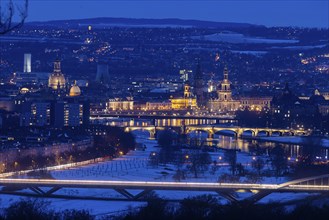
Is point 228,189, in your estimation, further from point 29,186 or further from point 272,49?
point 272,49

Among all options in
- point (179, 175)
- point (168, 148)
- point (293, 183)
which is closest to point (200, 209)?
point (293, 183)

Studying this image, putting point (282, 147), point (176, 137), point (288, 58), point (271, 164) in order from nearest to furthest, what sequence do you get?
point (271, 164) < point (282, 147) < point (176, 137) < point (288, 58)

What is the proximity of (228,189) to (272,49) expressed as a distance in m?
64.0

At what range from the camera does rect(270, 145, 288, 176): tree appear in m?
30.8

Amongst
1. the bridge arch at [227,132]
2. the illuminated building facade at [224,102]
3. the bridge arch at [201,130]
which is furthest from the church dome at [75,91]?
the bridge arch at [227,132]

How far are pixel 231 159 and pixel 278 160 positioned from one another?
33.9 inches

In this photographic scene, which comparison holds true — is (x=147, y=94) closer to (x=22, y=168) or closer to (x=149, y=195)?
(x=22, y=168)

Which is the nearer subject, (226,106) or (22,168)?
(22,168)

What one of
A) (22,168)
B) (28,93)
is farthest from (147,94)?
(22,168)

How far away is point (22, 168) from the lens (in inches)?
1165

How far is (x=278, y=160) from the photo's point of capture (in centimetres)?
3253

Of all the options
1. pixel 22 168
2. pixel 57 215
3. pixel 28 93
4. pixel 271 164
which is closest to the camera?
pixel 57 215

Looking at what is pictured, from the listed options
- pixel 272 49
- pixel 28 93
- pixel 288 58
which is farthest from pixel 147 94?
pixel 272 49

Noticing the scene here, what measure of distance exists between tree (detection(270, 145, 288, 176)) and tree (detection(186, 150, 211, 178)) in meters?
1.20
